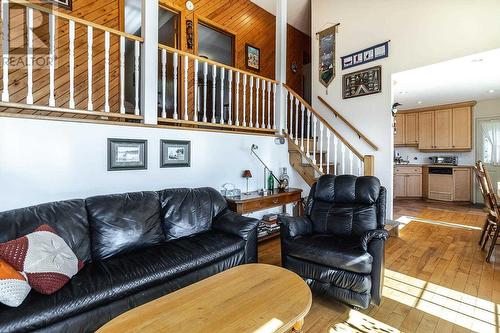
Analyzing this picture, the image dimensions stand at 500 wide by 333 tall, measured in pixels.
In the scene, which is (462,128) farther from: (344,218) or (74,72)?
(74,72)

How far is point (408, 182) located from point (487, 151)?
5.78 ft

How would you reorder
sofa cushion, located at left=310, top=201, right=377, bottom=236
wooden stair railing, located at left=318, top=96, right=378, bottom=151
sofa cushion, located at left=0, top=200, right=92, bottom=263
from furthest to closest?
wooden stair railing, located at left=318, top=96, right=378, bottom=151, sofa cushion, located at left=310, top=201, right=377, bottom=236, sofa cushion, located at left=0, top=200, right=92, bottom=263

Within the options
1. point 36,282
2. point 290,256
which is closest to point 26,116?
point 36,282

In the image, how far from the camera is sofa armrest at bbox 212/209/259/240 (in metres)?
2.42

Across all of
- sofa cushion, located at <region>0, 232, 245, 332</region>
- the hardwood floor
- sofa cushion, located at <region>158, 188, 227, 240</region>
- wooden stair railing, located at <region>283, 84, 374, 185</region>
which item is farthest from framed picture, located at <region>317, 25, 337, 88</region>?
sofa cushion, located at <region>0, 232, 245, 332</region>

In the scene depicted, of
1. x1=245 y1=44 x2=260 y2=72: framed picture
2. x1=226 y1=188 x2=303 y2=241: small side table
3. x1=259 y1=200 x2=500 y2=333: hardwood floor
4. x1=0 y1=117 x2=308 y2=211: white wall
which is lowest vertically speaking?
x1=259 y1=200 x2=500 y2=333: hardwood floor

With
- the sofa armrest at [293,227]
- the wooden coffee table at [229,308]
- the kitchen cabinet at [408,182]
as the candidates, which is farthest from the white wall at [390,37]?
the kitchen cabinet at [408,182]

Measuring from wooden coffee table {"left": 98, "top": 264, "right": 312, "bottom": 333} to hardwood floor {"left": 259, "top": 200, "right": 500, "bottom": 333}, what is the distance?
573 millimetres

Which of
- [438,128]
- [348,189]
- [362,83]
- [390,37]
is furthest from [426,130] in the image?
[348,189]

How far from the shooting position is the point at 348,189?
8.71 ft

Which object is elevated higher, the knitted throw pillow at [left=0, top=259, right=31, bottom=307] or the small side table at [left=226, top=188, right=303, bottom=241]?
the small side table at [left=226, top=188, right=303, bottom=241]

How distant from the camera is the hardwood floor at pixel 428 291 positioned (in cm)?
182

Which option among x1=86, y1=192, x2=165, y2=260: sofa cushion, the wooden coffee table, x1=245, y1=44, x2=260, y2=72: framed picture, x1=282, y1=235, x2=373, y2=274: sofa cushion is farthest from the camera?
x1=245, y1=44, x2=260, y2=72: framed picture

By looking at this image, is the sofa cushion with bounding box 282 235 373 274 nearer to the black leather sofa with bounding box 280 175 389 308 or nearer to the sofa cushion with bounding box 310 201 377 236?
the black leather sofa with bounding box 280 175 389 308
